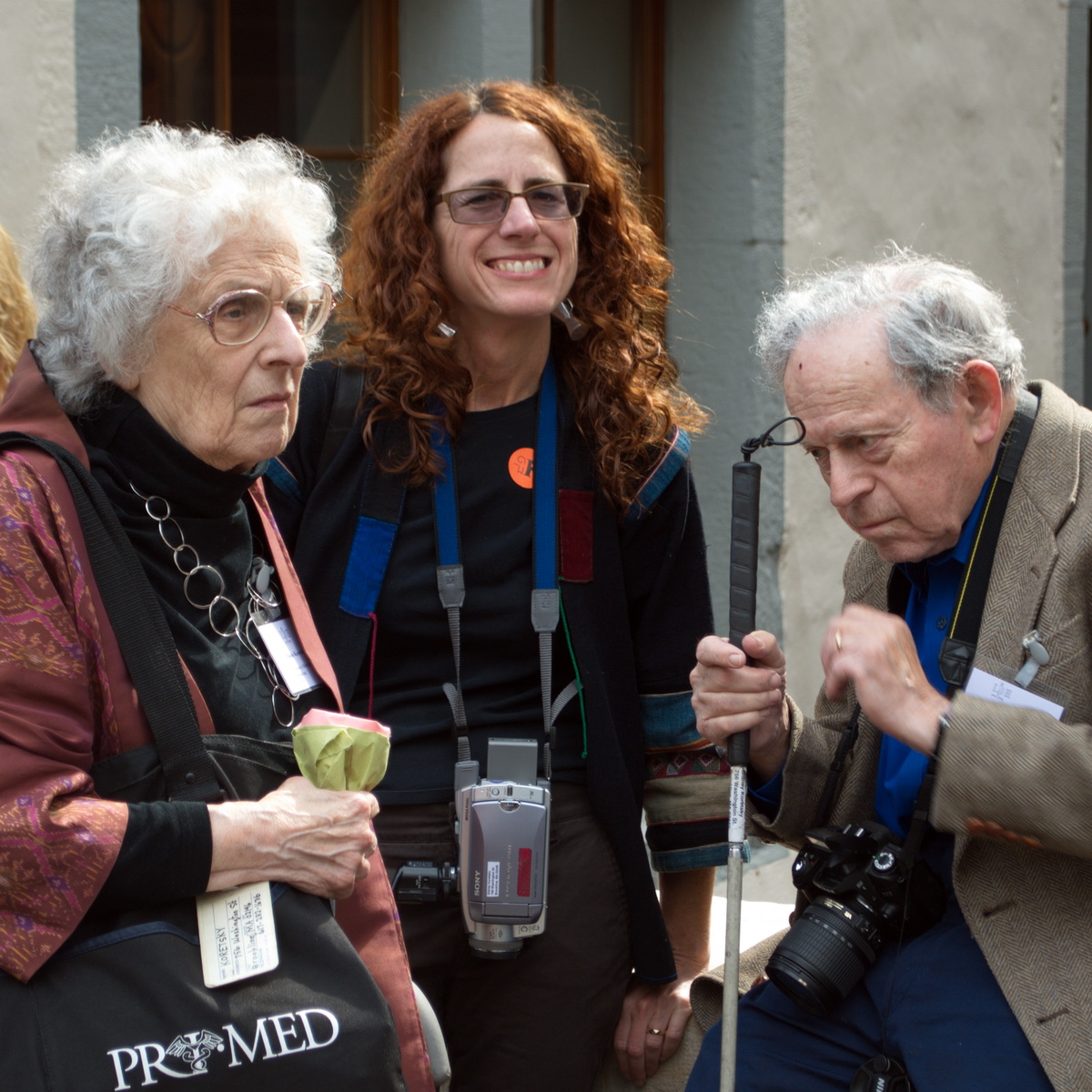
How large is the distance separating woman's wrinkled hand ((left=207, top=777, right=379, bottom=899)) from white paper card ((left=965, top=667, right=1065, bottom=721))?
2.90 feet

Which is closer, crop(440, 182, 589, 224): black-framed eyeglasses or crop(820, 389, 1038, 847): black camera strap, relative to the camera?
crop(820, 389, 1038, 847): black camera strap

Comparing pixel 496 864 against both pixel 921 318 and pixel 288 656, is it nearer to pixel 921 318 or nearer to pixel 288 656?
pixel 288 656

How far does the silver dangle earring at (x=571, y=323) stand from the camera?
107 inches

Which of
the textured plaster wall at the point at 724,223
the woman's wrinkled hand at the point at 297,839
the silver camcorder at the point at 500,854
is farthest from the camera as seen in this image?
the textured plaster wall at the point at 724,223

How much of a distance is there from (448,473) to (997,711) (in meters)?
1.07

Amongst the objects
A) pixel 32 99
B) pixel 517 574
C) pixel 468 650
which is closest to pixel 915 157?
pixel 32 99

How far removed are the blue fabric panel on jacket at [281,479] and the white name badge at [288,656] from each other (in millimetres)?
452

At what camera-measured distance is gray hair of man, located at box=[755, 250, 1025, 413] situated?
2.13 meters

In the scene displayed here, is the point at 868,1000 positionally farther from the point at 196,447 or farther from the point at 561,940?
the point at 196,447

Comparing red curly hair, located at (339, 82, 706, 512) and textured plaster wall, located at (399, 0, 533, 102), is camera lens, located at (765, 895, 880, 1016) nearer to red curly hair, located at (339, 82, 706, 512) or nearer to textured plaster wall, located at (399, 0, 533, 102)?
red curly hair, located at (339, 82, 706, 512)

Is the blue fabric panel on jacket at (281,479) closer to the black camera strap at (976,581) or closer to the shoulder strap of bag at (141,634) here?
the shoulder strap of bag at (141,634)

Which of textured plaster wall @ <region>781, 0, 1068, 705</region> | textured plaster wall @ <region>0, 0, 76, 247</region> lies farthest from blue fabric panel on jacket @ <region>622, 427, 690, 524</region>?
textured plaster wall @ <region>781, 0, 1068, 705</region>

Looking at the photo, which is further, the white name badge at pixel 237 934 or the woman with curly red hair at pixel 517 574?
the woman with curly red hair at pixel 517 574

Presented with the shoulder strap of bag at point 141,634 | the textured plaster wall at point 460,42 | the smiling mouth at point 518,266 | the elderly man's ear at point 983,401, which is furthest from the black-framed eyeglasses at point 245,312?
the textured plaster wall at point 460,42
